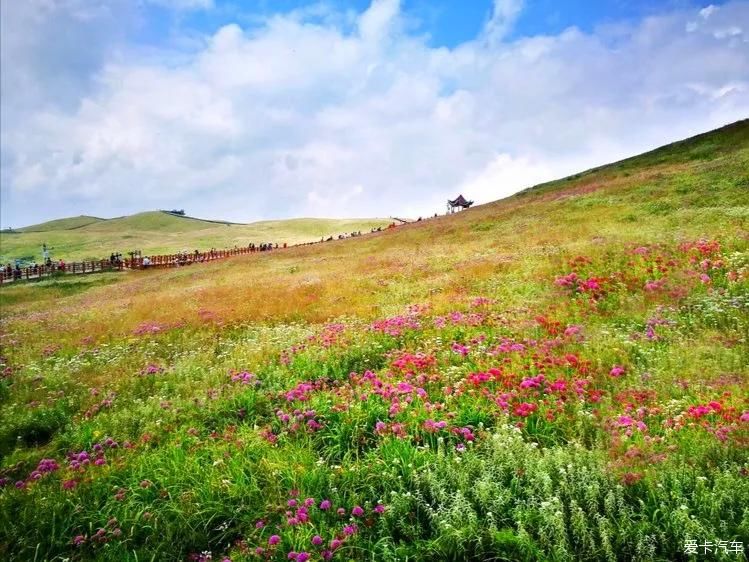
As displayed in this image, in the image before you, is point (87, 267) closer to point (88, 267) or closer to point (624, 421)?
point (88, 267)

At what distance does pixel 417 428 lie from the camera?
281 inches

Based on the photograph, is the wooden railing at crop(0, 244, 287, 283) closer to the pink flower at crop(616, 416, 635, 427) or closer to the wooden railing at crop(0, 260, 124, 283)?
the wooden railing at crop(0, 260, 124, 283)

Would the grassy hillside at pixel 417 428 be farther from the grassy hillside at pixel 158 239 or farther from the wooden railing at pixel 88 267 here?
the grassy hillside at pixel 158 239

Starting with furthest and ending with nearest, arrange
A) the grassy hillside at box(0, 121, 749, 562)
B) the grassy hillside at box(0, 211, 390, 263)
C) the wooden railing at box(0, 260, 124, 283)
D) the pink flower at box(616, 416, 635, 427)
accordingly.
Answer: the grassy hillside at box(0, 211, 390, 263) → the wooden railing at box(0, 260, 124, 283) → the pink flower at box(616, 416, 635, 427) → the grassy hillside at box(0, 121, 749, 562)

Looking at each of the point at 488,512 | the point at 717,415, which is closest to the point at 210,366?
the point at 488,512

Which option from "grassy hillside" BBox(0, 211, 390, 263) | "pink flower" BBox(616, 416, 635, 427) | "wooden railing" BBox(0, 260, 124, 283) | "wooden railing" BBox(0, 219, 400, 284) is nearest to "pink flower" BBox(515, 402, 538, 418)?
"pink flower" BBox(616, 416, 635, 427)

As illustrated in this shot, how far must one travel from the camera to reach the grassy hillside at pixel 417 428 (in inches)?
206

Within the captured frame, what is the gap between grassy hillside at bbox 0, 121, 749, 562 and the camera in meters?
5.23

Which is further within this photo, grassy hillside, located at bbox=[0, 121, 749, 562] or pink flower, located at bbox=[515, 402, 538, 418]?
pink flower, located at bbox=[515, 402, 538, 418]

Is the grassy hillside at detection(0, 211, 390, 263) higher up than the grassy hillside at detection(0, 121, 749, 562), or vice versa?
the grassy hillside at detection(0, 211, 390, 263)

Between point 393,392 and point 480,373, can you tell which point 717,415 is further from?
point 393,392

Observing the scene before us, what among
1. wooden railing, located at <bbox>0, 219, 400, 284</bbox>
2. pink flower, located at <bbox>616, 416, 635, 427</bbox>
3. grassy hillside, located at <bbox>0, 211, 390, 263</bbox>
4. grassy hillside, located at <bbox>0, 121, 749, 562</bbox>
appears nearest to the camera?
grassy hillside, located at <bbox>0, 121, 749, 562</bbox>

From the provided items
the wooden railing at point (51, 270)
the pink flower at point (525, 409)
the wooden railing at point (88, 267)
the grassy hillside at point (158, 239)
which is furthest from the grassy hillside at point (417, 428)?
the grassy hillside at point (158, 239)

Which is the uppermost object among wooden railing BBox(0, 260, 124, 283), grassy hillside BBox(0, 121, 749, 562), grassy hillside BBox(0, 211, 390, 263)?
grassy hillside BBox(0, 211, 390, 263)
